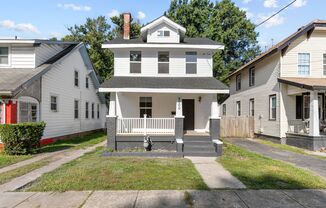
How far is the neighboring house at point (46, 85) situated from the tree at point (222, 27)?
1743 cm

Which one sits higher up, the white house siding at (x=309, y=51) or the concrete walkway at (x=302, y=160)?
the white house siding at (x=309, y=51)

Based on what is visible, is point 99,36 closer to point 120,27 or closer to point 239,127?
point 120,27

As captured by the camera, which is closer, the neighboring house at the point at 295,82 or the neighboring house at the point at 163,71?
the neighboring house at the point at 163,71

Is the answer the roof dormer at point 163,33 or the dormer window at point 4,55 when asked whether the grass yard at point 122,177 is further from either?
the dormer window at point 4,55

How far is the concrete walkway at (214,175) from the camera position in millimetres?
6840

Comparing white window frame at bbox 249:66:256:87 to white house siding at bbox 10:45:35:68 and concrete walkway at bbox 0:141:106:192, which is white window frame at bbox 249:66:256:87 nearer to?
concrete walkway at bbox 0:141:106:192

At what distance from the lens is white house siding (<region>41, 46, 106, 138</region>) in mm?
15141

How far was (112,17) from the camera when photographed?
36.2m

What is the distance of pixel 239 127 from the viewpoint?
20250mm

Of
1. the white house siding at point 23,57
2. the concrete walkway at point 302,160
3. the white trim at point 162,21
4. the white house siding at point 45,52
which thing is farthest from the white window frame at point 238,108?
the white house siding at point 23,57

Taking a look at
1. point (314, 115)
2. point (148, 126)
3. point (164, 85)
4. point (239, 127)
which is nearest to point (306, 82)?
point (314, 115)

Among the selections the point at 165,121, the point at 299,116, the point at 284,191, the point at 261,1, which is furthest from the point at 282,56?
the point at 284,191

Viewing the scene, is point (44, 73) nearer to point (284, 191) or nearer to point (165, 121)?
point (165, 121)

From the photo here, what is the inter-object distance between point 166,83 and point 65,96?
803 centimetres
